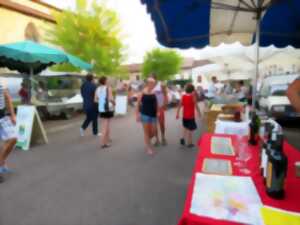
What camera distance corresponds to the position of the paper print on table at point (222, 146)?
2.53 metres

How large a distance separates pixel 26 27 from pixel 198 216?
2360cm

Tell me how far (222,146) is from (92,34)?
15479mm

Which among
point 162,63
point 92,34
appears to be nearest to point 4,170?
point 92,34

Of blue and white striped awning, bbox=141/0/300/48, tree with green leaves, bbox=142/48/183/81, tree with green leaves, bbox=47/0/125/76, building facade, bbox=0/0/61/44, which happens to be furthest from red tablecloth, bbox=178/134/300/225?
tree with green leaves, bbox=142/48/183/81

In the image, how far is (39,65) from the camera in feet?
39.3

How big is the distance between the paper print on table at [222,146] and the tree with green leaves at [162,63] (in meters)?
32.5

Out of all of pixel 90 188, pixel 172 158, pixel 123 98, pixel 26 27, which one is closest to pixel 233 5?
pixel 172 158

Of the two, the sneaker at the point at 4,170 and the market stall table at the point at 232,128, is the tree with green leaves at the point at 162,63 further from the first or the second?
the market stall table at the point at 232,128

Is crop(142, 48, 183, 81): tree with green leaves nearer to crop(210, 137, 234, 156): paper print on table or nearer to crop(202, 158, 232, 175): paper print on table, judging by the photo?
crop(210, 137, 234, 156): paper print on table

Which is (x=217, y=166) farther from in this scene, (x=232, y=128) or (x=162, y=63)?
→ (x=162, y=63)

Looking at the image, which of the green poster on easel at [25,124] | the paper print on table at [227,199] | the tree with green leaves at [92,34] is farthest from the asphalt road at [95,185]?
the tree with green leaves at [92,34]

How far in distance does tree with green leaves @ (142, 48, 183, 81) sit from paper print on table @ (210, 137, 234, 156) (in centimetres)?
3255

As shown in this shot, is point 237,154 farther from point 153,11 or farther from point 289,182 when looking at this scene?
point 153,11

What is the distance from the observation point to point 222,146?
9.14ft
